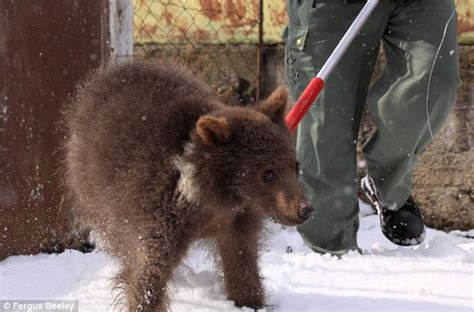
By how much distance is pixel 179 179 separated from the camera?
284 centimetres

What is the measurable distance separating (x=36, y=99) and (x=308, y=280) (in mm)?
1717

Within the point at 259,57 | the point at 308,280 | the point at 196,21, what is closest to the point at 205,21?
the point at 196,21

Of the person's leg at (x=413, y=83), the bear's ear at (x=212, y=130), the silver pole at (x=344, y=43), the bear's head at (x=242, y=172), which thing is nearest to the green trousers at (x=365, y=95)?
the person's leg at (x=413, y=83)

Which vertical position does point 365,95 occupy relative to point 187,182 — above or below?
above

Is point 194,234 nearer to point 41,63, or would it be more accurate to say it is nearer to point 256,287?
point 256,287

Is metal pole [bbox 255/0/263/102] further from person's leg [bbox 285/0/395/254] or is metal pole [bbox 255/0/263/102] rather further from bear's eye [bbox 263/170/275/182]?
bear's eye [bbox 263/170/275/182]

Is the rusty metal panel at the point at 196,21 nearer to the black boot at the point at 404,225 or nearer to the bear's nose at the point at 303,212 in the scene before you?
the black boot at the point at 404,225

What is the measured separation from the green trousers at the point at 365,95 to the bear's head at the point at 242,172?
129 centimetres

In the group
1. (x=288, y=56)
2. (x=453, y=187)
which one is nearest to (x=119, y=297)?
(x=288, y=56)

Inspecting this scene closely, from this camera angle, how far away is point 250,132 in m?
2.84

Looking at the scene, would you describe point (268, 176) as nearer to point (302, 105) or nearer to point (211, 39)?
point (302, 105)

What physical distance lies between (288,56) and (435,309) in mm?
1646

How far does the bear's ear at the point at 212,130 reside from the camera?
272cm

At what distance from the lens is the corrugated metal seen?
18.9 feet
